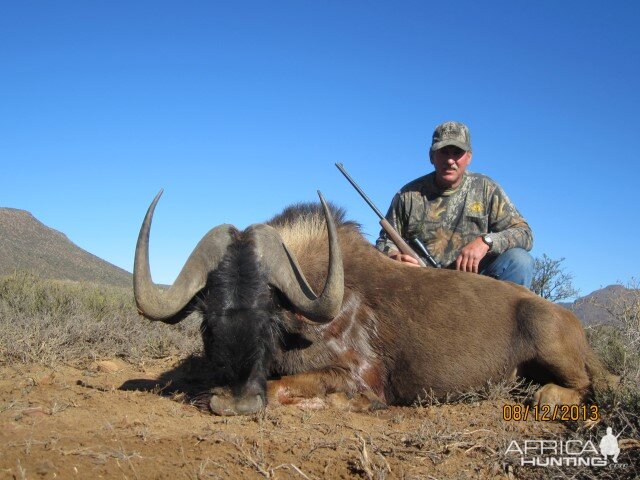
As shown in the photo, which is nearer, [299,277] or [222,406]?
[222,406]

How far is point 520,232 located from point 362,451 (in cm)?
384

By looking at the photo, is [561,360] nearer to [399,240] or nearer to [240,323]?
[399,240]

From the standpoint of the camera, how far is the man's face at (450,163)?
6352 millimetres

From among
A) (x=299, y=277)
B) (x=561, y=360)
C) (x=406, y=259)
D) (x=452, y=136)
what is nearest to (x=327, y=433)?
(x=299, y=277)

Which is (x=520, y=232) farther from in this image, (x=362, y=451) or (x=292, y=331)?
(x=362, y=451)

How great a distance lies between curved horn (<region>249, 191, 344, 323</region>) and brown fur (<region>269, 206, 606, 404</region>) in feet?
0.79

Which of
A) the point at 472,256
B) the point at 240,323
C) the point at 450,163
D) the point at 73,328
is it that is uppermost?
the point at 450,163

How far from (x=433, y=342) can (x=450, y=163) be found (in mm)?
2486

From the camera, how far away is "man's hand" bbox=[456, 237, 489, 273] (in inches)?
216

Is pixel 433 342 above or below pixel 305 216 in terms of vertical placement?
below

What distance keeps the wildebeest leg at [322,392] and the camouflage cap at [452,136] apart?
3.08 metres

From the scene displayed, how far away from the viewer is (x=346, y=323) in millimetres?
4648

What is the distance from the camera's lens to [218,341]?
12.7ft
